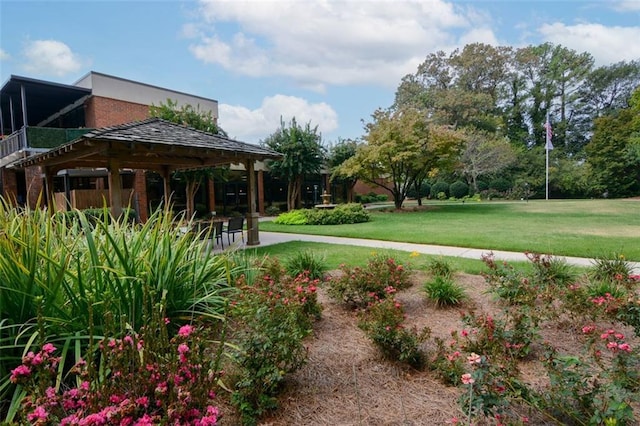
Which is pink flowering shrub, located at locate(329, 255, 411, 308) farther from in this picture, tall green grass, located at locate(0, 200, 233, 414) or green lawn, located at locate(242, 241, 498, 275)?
tall green grass, located at locate(0, 200, 233, 414)

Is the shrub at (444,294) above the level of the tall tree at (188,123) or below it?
below

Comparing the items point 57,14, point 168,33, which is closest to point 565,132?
point 168,33

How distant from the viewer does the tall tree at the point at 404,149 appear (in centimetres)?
1928

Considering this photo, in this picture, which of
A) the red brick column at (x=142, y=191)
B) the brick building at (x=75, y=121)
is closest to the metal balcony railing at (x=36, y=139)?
the brick building at (x=75, y=121)

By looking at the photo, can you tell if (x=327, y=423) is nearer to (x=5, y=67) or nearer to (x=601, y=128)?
(x=5, y=67)

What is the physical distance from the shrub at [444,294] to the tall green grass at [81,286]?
2.61 meters

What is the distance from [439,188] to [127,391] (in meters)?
36.7

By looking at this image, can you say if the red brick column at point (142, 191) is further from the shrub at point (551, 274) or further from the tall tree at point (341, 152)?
the shrub at point (551, 274)

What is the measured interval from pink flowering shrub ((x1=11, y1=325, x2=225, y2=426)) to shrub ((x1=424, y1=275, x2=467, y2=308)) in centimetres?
319

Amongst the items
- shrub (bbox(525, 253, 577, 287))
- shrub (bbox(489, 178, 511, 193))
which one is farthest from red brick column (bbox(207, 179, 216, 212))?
shrub (bbox(489, 178, 511, 193))

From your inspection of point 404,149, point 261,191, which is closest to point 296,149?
point 261,191

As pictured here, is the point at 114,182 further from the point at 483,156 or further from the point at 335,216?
the point at 483,156

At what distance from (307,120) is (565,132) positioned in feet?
119

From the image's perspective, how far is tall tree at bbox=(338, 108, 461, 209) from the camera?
19.3 meters
